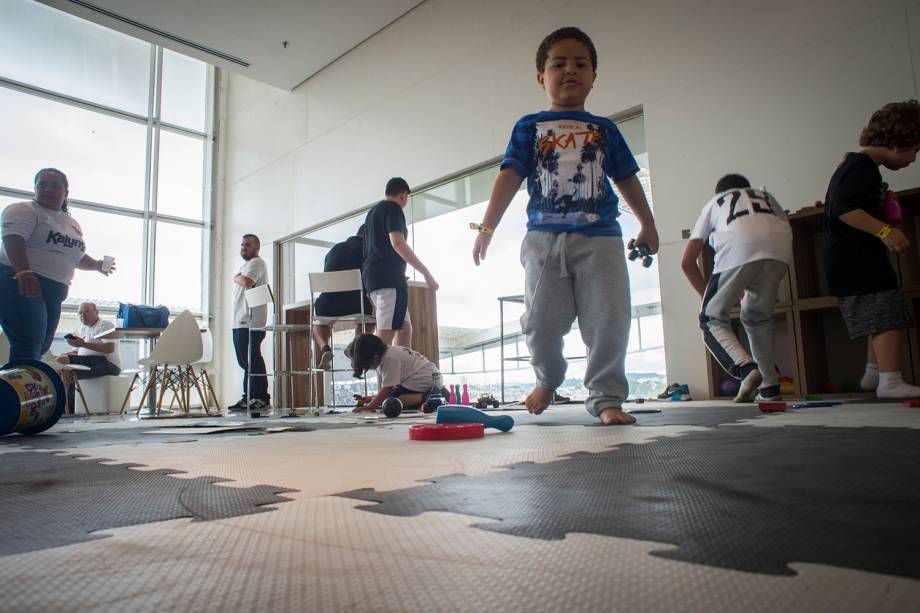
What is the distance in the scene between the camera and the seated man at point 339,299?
13.6 ft

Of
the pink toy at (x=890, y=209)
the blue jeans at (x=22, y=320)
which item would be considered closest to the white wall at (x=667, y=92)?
the pink toy at (x=890, y=209)

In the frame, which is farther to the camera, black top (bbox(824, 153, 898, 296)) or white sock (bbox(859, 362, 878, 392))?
white sock (bbox(859, 362, 878, 392))

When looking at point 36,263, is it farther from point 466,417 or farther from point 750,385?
point 750,385

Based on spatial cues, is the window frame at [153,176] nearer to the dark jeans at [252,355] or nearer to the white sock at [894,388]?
the dark jeans at [252,355]

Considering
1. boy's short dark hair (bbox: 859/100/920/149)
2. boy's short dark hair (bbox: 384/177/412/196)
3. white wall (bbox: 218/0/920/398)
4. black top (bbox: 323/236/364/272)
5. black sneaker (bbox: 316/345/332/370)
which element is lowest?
black sneaker (bbox: 316/345/332/370)

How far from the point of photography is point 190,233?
8375mm

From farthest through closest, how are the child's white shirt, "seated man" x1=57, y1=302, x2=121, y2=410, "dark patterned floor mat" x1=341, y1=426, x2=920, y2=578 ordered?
"seated man" x1=57, y1=302, x2=121, y2=410 < the child's white shirt < "dark patterned floor mat" x1=341, y1=426, x2=920, y2=578

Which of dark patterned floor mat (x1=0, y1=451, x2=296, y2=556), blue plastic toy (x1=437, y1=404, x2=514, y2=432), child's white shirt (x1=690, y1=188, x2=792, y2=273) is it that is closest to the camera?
dark patterned floor mat (x1=0, y1=451, x2=296, y2=556)

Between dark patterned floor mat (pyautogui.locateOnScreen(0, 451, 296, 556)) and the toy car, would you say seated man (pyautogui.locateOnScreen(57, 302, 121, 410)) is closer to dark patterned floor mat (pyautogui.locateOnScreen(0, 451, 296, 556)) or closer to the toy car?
the toy car

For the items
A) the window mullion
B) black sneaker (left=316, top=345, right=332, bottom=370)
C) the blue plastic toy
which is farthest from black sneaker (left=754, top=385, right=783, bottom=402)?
the window mullion

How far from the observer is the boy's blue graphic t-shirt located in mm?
1914

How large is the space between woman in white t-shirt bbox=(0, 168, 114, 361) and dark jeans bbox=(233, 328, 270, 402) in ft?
5.66

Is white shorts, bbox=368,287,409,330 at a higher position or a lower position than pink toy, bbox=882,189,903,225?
lower

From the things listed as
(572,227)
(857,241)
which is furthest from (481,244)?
(857,241)
